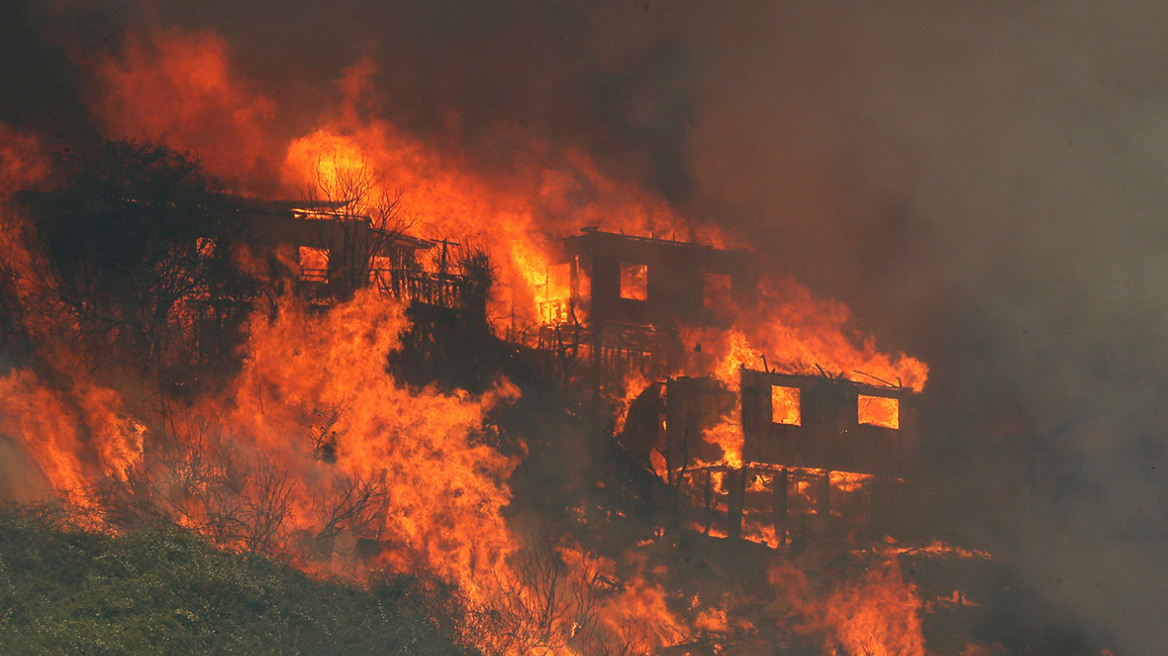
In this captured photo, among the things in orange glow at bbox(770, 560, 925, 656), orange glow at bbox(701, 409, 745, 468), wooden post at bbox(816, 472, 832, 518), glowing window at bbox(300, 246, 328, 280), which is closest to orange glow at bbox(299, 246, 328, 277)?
glowing window at bbox(300, 246, 328, 280)

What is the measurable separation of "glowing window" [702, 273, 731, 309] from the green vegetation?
5221 millimetres

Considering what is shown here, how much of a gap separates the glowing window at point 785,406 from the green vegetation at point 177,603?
509cm

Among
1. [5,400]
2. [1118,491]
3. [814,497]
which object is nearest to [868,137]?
[814,497]

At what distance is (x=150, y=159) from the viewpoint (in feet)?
34.4

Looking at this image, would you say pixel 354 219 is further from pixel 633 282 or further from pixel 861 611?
pixel 861 611

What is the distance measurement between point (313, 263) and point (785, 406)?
6501mm

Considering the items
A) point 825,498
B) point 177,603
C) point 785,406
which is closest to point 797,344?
point 785,406

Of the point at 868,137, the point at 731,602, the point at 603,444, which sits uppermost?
the point at 868,137

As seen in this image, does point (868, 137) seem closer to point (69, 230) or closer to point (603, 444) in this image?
point (603, 444)

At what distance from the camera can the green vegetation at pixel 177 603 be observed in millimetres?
8820

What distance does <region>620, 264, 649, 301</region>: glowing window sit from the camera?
12.1m

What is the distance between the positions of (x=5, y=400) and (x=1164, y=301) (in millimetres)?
15583

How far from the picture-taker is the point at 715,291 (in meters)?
12.4

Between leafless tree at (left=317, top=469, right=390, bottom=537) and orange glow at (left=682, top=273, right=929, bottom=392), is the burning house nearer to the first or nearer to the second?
orange glow at (left=682, top=273, right=929, bottom=392)
